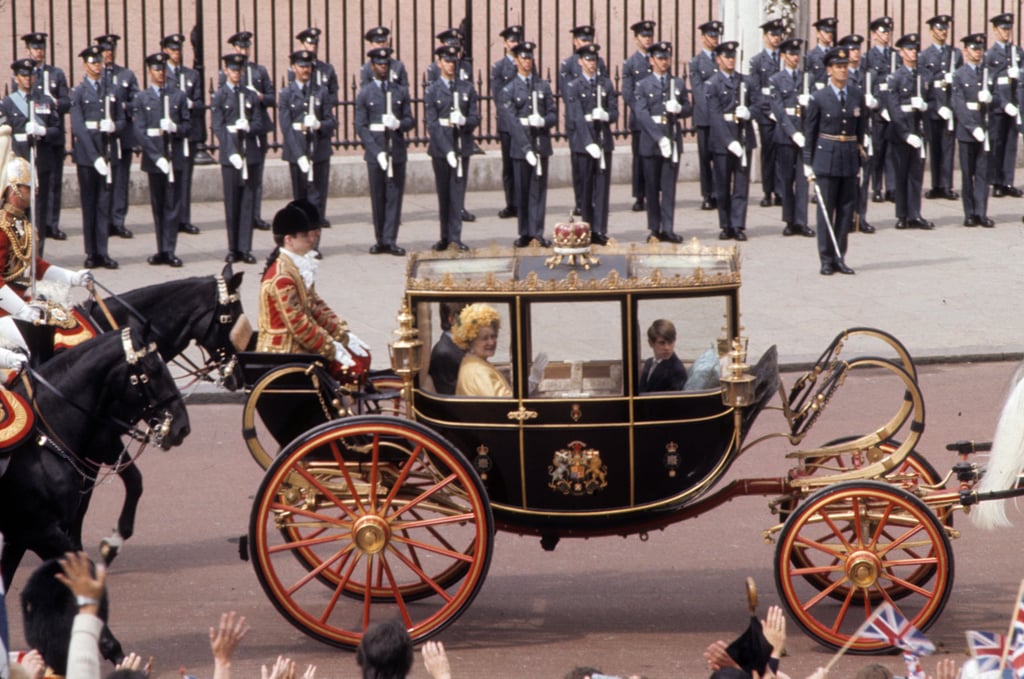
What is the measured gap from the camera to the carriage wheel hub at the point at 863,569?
22.1ft

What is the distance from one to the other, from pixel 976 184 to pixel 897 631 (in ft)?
40.5

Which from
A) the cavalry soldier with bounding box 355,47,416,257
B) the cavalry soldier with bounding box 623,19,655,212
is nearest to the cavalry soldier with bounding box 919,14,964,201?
the cavalry soldier with bounding box 623,19,655,212

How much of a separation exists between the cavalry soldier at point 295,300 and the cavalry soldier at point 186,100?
8066 mm

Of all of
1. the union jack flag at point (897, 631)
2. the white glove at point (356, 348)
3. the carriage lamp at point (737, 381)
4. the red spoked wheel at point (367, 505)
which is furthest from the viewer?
the white glove at point (356, 348)

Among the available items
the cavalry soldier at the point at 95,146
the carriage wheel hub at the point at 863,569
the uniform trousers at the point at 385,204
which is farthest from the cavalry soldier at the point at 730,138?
the carriage wheel hub at the point at 863,569


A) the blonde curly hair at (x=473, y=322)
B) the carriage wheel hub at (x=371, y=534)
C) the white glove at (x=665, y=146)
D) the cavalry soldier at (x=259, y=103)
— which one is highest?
the cavalry soldier at (x=259, y=103)

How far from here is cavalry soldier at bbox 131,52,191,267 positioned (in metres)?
15.1

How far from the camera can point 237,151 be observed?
15.6 m

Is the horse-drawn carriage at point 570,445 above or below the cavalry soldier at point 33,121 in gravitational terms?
below

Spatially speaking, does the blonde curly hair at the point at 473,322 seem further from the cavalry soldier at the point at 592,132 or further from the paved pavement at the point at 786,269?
the cavalry soldier at the point at 592,132

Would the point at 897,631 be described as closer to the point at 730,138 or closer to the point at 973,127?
the point at 730,138

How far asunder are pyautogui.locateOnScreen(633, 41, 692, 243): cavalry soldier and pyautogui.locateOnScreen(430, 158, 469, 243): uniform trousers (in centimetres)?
182

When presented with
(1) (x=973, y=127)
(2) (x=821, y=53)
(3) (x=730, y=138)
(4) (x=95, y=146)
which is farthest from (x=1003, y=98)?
(4) (x=95, y=146)

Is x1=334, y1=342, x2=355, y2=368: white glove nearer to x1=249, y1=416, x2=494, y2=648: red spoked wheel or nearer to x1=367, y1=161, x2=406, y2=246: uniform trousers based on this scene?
x1=249, y1=416, x2=494, y2=648: red spoked wheel
